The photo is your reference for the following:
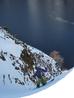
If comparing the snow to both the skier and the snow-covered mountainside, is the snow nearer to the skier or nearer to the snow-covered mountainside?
the snow-covered mountainside

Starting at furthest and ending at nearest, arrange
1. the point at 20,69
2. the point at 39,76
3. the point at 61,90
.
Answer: the point at 39,76, the point at 20,69, the point at 61,90

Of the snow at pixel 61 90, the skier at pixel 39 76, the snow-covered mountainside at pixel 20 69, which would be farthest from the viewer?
the skier at pixel 39 76

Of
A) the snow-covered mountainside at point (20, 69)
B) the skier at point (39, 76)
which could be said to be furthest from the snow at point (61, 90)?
the skier at point (39, 76)

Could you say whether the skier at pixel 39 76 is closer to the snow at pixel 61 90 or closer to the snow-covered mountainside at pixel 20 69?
the snow-covered mountainside at pixel 20 69

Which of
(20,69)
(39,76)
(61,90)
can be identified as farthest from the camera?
(39,76)

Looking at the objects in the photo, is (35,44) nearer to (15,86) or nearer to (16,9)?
(16,9)

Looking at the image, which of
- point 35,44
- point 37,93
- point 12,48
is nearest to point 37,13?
point 35,44

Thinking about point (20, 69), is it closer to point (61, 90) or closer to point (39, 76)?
point (39, 76)

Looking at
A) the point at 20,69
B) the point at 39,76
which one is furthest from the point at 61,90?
the point at 39,76
